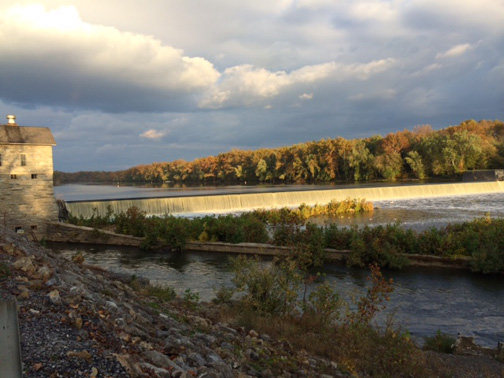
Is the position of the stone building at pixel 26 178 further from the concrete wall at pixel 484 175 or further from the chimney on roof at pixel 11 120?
the concrete wall at pixel 484 175

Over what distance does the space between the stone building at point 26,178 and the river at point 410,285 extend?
102 inches

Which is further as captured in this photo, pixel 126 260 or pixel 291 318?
pixel 126 260

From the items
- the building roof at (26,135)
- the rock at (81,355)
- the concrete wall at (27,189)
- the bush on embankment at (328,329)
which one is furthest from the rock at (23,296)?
the building roof at (26,135)

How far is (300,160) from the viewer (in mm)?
93000

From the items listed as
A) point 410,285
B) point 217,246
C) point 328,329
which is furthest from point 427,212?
point 328,329

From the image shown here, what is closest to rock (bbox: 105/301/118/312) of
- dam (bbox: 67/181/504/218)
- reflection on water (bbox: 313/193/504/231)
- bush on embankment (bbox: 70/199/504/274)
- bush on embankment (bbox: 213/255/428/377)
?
bush on embankment (bbox: 213/255/428/377)

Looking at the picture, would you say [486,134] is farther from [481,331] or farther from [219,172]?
[481,331]

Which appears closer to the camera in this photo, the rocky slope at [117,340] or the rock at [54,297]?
the rocky slope at [117,340]

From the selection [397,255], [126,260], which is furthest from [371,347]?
[126,260]

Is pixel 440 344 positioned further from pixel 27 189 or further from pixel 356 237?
pixel 27 189

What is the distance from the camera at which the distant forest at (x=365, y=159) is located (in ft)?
236

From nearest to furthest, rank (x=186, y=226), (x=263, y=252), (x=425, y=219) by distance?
(x=263, y=252)
(x=186, y=226)
(x=425, y=219)

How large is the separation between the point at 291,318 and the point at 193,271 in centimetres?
850

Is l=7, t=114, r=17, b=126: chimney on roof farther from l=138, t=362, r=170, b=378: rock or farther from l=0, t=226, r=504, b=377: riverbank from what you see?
l=138, t=362, r=170, b=378: rock
